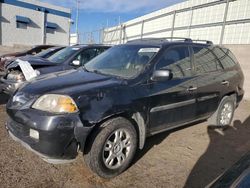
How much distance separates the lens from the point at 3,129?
4535 mm

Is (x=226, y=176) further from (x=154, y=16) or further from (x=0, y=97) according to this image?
(x=154, y=16)

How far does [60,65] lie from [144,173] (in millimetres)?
4063

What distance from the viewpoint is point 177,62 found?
412 centimetres

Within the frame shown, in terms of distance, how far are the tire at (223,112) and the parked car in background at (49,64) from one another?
11.6 ft

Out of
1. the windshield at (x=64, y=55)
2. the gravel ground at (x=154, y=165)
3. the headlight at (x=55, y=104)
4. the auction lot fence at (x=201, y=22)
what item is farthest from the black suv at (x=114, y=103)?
the auction lot fence at (x=201, y=22)

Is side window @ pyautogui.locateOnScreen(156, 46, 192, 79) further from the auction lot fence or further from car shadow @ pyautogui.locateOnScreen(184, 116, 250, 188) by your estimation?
the auction lot fence

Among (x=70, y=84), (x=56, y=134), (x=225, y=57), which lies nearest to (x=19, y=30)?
(x=225, y=57)

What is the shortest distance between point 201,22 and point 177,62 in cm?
1105

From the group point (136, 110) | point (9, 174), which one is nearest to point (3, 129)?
point (9, 174)

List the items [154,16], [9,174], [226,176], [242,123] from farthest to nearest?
[154,16] < [242,123] < [9,174] < [226,176]

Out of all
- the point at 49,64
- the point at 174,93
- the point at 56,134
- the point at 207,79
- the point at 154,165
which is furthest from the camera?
the point at 49,64

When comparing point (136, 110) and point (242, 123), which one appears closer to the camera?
point (136, 110)

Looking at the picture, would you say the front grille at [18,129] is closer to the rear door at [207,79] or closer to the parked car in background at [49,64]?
the parked car in background at [49,64]

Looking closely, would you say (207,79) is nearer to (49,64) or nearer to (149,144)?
(149,144)
